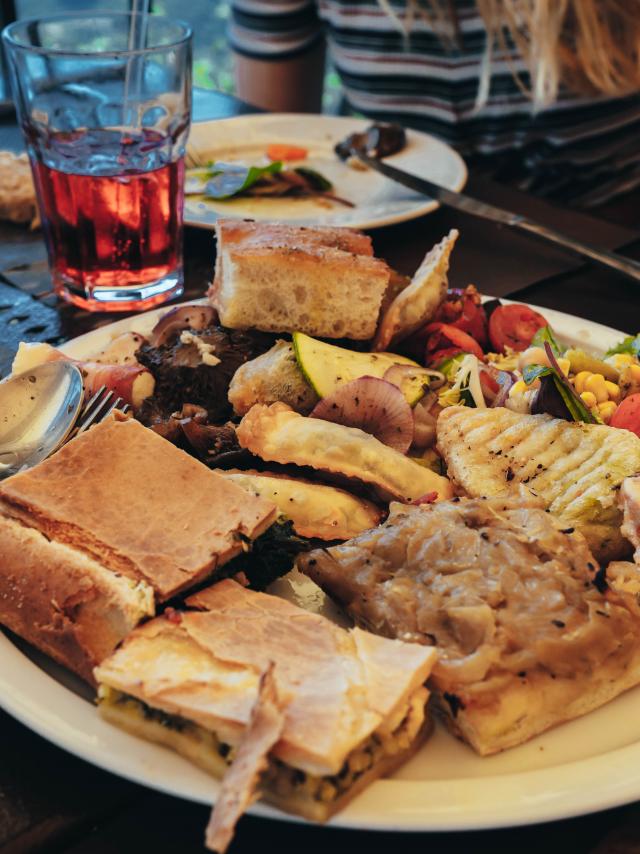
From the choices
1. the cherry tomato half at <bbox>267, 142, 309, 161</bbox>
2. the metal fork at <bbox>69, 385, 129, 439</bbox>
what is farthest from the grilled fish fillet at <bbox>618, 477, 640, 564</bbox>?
the cherry tomato half at <bbox>267, 142, 309, 161</bbox>

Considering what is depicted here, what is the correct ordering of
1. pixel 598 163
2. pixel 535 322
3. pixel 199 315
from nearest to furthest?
1. pixel 199 315
2. pixel 535 322
3. pixel 598 163

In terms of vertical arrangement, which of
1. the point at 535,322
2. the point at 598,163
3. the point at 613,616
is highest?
the point at 613,616

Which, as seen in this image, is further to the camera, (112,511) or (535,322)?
(535,322)

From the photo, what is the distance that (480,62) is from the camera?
4.74 metres

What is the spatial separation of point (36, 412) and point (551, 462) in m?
1.08

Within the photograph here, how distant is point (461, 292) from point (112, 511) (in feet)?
4.29

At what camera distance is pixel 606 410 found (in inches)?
80.1

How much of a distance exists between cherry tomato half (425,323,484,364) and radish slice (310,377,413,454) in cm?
39

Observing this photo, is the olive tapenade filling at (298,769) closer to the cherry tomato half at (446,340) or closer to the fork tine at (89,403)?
the fork tine at (89,403)

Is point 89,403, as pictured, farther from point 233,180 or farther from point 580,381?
point 233,180

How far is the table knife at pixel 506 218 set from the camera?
275 centimetres

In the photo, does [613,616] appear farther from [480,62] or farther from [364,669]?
[480,62]

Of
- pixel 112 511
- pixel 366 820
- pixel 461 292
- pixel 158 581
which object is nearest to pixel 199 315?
pixel 461 292

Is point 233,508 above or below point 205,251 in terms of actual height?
above
